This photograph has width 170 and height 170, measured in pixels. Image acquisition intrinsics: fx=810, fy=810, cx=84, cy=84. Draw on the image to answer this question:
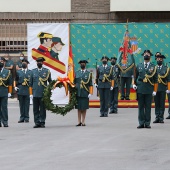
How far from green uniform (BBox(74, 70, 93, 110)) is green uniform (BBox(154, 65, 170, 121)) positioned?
2.12 meters

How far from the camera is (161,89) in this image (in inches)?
866

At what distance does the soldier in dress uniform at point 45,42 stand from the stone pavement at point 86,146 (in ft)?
22.6

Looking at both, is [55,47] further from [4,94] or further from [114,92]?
[4,94]

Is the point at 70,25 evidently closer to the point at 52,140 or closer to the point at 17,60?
the point at 17,60

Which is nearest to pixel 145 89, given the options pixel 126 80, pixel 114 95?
pixel 114 95

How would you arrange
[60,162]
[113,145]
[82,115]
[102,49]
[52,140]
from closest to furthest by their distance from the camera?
[60,162], [113,145], [52,140], [82,115], [102,49]

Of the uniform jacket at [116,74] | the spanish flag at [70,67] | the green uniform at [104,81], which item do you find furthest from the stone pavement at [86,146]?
the spanish flag at [70,67]

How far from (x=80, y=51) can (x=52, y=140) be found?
12120 millimetres

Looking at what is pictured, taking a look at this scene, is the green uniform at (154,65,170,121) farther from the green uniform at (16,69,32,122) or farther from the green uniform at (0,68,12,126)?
the green uniform at (0,68,12,126)

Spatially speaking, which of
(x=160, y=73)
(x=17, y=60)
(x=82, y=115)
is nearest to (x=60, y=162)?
(x=82, y=115)

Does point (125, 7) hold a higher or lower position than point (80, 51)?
higher

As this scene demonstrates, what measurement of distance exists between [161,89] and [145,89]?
2206mm

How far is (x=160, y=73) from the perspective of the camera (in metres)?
22.2

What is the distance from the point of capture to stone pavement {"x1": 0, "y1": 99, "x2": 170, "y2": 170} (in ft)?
43.2
